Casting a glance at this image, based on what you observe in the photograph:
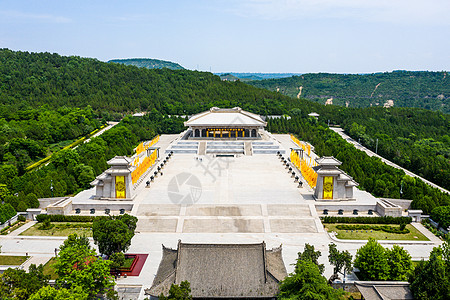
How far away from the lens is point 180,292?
577 inches

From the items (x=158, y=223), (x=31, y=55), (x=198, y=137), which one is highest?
(x=31, y=55)

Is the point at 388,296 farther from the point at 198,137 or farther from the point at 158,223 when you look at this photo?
the point at 198,137

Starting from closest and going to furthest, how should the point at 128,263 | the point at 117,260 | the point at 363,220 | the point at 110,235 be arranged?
1. the point at 117,260
2. the point at 110,235
3. the point at 128,263
4. the point at 363,220

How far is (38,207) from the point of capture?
27719 millimetres

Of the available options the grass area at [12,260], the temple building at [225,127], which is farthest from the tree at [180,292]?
the temple building at [225,127]

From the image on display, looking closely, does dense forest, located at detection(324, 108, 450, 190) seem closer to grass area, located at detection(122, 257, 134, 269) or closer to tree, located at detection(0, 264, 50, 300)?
grass area, located at detection(122, 257, 134, 269)

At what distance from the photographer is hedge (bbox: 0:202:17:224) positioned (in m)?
25.0

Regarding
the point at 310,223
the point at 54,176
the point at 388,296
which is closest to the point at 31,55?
the point at 54,176

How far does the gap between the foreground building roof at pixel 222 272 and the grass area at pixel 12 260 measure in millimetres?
9041

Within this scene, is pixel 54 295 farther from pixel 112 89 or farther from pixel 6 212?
pixel 112 89

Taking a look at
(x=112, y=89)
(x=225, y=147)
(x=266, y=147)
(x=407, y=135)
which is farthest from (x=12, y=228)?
(x=112, y=89)

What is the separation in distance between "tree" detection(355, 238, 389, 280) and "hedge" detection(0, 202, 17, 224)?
72.8ft

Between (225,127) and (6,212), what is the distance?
28.1 meters

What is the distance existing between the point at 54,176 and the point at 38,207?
403 cm
